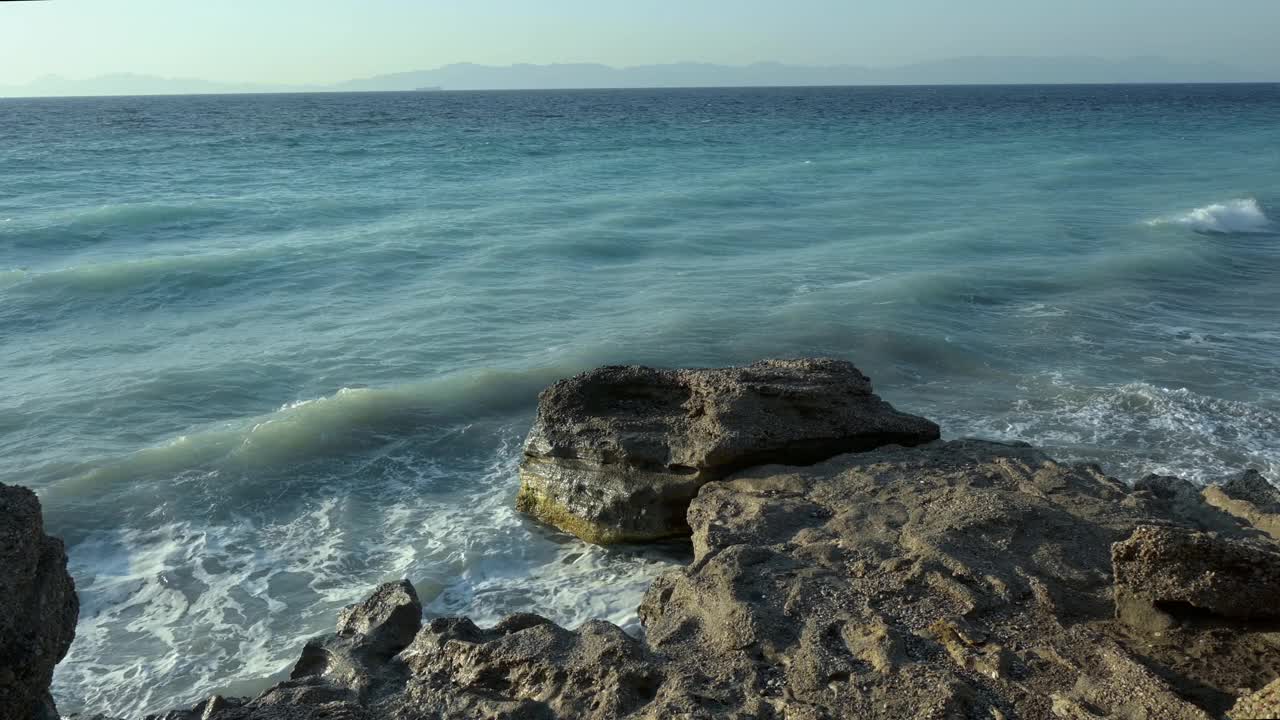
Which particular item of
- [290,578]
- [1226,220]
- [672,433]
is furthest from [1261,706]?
[1226,220]

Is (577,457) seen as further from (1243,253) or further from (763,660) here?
(1243,253)

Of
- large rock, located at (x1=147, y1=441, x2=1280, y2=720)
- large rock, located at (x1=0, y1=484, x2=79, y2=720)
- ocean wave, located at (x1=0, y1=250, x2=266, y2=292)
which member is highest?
large rock, located at (x1=0, y1=484, x2=79, y2=720)

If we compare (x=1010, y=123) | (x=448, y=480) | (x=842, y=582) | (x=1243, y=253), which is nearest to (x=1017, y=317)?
(x=1243, y=253)

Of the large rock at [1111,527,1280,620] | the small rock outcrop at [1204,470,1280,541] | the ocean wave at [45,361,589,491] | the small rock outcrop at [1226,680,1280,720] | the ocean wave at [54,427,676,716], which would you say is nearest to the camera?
the small rock outcrop at [1226,680,1280,720]

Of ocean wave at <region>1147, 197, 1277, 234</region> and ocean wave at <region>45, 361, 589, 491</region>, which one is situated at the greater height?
ocean wave at <region>1147, 197, 1277, 234</region>

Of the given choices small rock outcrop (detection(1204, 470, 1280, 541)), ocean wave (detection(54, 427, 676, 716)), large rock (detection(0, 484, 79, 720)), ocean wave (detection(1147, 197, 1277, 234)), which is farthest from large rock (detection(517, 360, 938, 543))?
ocean wave (detection(1147, 197, 1277, 234))

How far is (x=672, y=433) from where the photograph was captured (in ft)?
23.4

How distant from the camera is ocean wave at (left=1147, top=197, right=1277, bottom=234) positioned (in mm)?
20766

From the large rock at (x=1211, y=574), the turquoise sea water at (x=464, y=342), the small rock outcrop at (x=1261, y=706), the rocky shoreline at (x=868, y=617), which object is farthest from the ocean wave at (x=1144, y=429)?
the small rock outcrop at (x=1261, y=706)

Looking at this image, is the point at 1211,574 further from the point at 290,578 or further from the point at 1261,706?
the point at 290,578

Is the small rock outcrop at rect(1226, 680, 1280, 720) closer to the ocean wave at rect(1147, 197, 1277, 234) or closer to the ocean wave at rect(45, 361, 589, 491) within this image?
the ocean wave at rect(45, 361, 589, 491)

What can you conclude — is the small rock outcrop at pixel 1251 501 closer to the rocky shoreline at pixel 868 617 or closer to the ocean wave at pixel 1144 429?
the rocky shoreline at pixel 868 617

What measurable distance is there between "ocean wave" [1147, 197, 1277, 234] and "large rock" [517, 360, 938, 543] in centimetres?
1690

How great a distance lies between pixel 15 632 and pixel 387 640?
1.80 meters
